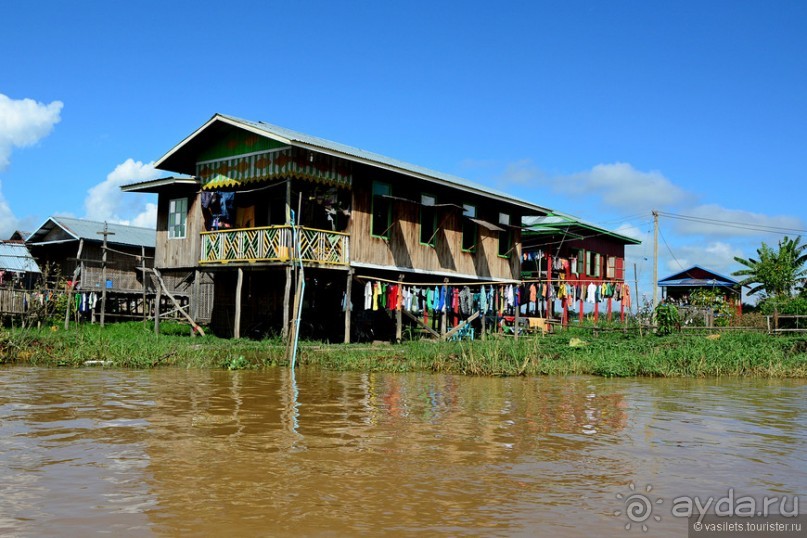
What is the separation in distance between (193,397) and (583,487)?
5779 mm

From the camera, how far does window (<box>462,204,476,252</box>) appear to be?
889 inches

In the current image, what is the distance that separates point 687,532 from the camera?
4.55m

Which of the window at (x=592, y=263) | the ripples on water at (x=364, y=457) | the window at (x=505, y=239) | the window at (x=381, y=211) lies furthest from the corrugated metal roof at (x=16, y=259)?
the window at (x=592, y=263)

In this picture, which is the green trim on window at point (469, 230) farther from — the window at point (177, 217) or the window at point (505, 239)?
the window at point (177, 217)

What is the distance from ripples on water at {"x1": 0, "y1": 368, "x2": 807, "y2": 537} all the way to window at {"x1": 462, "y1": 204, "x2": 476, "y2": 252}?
472 inches

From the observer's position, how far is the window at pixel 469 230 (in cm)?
2258

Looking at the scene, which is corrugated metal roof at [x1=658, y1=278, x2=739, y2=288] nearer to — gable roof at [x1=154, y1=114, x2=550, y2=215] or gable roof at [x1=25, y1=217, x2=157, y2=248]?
gable roof at [x1=154, y1=114, x2=550, y2=215]

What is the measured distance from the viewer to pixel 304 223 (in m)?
19.5

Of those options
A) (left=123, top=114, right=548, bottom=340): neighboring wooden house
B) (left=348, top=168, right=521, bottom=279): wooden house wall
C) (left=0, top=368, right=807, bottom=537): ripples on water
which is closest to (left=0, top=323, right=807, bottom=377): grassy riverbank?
(left=123, top=114, right=548, bottom=340): neighboring wooden house

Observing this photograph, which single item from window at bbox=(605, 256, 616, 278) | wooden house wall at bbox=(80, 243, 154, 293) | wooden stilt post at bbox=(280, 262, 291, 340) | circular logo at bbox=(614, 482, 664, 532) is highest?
window at bbox=(605, 256, 616, 278)

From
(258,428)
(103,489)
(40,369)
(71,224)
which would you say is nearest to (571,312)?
(71,224)

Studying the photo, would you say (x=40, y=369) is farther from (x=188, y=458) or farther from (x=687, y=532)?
(x=687, y=532)

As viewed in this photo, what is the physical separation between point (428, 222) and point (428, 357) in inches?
304

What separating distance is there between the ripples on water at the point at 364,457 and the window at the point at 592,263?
21608mm
